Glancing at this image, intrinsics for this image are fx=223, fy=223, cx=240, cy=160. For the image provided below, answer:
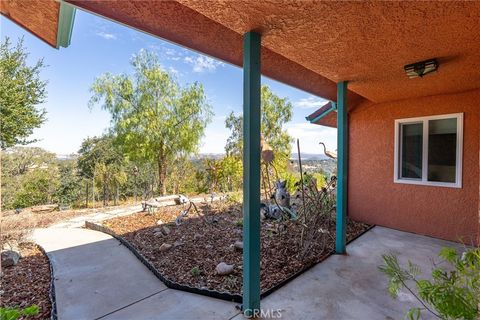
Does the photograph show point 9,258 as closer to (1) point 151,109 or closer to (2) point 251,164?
(2) point 251,164

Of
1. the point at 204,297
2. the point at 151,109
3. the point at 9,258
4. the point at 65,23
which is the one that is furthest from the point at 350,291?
the point at 151,109

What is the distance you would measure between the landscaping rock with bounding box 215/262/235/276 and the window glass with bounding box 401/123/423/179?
4.40 m

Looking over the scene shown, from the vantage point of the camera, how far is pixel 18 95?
730 cm

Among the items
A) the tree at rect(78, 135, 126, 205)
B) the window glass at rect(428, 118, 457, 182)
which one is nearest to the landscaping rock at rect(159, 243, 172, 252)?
the window glass at rect(428, 118, 457, 182)

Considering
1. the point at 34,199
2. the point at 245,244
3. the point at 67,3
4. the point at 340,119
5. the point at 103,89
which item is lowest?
the point at 34,199

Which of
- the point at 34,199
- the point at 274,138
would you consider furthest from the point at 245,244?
the point at 34,199

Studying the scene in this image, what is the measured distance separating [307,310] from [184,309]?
1.32m

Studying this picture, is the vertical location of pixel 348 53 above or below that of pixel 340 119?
above

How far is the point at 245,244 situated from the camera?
2.28 meters

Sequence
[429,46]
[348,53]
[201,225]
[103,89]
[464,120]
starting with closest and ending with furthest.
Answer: [429,46]
[348,53]
[464,120]
[201,225]
[103,89]

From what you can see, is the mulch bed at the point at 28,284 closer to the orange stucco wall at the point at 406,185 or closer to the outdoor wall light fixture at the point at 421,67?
the outdoor wall light fixture at the point at 421,67

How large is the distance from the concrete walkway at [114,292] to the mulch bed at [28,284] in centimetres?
11

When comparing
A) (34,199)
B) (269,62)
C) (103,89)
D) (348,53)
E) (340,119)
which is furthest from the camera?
(34,199)

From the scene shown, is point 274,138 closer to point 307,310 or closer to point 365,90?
point 365,90
